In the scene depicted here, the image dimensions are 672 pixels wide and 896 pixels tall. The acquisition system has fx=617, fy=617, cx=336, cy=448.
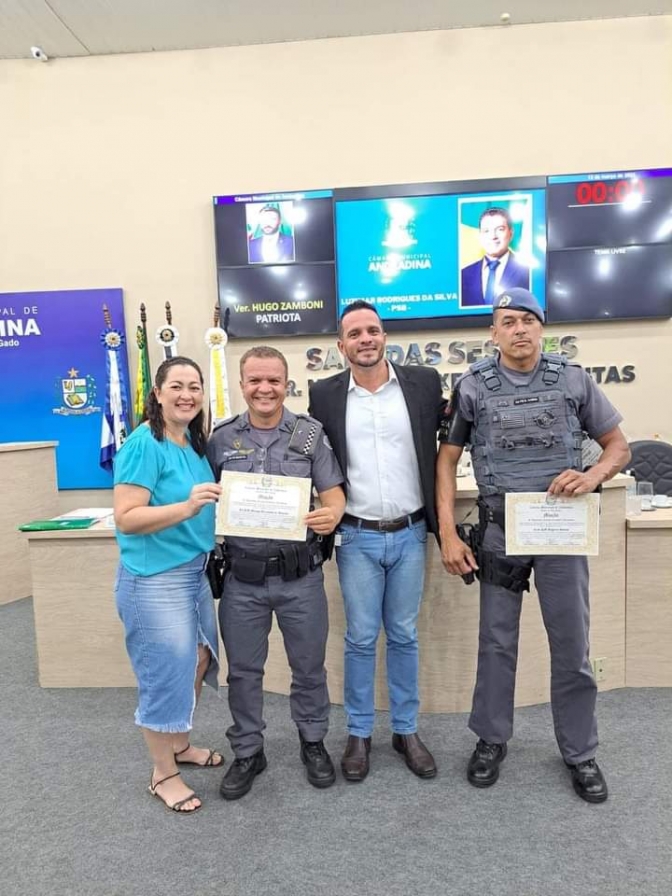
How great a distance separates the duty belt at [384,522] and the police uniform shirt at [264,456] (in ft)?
0.48

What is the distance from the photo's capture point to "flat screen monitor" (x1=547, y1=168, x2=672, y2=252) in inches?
174

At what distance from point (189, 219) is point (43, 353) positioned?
157 cm

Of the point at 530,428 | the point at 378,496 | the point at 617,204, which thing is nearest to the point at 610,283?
the point at 617,204

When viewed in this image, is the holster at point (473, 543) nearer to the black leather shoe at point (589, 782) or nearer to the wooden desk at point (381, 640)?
the wooden desk at point (381, 640)

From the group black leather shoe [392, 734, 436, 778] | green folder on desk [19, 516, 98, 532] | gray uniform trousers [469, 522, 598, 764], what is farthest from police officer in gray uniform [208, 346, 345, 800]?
green folder on desk [19, 516, 98, 532]

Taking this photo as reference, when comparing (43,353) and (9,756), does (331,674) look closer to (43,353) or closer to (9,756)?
(9,756)

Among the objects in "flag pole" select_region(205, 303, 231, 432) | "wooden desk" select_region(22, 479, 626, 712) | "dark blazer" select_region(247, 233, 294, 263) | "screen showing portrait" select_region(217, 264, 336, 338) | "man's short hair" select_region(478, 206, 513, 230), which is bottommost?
"wooden desk" select_region(22, 479, 626, 712)

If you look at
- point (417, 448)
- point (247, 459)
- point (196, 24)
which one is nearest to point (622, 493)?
point (417, 448)

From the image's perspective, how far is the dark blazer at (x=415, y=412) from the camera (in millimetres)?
2080

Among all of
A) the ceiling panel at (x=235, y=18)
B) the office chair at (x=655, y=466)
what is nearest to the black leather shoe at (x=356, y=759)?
the office chair at (x=655, y=466)

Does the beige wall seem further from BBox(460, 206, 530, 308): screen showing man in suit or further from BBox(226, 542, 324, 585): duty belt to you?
BBox(226, 542, 324, 585): duty belt

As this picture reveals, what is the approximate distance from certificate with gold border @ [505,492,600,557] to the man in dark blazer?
30 cm

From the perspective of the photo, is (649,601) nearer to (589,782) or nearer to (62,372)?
(589,782)

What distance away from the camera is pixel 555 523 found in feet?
6.35
